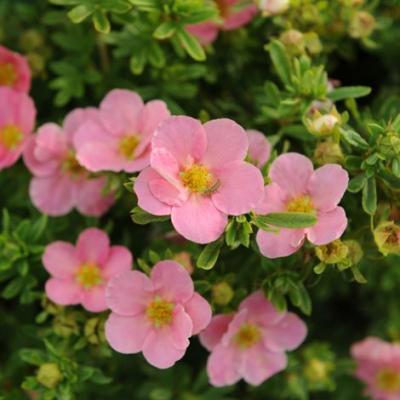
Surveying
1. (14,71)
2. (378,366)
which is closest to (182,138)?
(14,71)

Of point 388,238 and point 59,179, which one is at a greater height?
point 388,238

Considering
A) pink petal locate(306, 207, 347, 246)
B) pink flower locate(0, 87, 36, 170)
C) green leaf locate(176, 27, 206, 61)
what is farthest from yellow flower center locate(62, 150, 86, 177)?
pink petal locate(306, 207, 347, 246)

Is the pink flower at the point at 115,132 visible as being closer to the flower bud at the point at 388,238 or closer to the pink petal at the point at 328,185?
the pink petal at the point at 328,185

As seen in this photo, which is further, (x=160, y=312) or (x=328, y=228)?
(x=160, y=312)

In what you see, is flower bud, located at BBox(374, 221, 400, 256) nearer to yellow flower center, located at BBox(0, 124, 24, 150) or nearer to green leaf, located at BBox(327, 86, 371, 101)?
green leaf, located at BBox(327, 86, 371, 101)

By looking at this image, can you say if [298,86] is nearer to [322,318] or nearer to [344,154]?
[344,154]

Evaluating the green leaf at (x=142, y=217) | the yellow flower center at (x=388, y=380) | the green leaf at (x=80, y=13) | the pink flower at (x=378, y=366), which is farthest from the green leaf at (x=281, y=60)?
the yellow flower center at (x=388, y=380)

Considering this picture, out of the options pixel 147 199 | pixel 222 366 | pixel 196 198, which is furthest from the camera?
pixel 222 366

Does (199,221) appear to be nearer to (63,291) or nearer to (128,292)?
(128,292)
